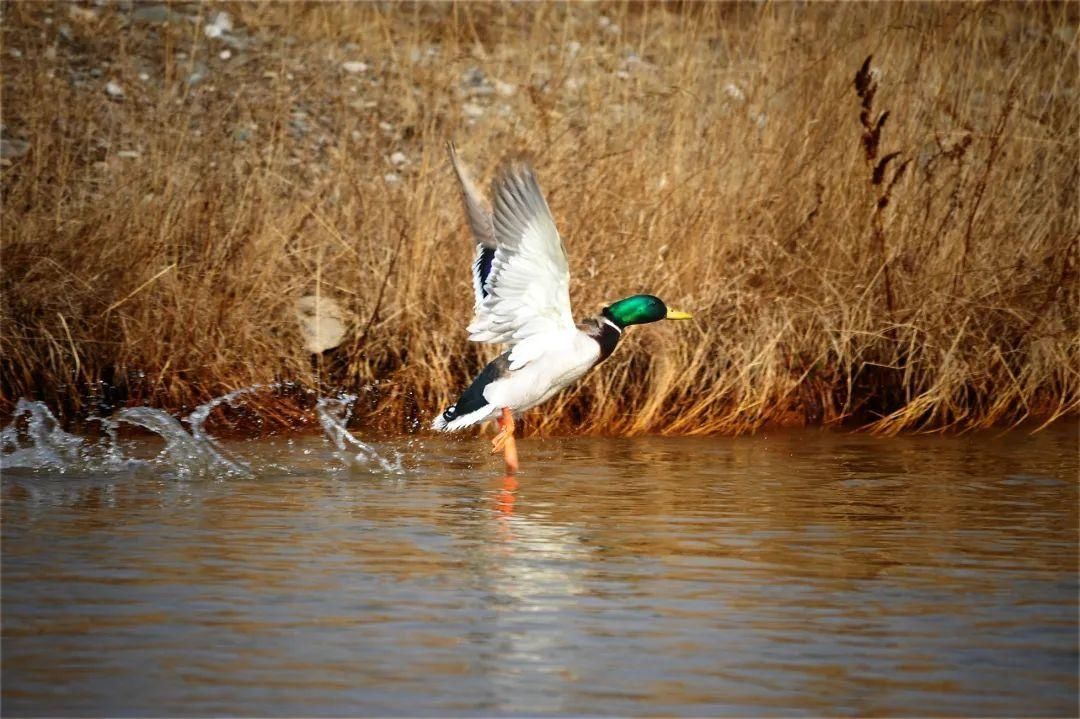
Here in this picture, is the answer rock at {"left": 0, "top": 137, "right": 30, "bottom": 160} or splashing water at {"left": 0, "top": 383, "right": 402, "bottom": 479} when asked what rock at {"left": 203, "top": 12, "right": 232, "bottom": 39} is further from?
splashing water at {"left": 0, "top": 383, "right": 402, "bottom": 479}

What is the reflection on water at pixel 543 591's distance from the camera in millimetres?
3635

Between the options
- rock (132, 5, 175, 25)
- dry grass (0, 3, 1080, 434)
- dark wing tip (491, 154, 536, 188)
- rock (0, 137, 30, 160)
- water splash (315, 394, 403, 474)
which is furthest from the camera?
rock (132, 5, 175, 25)

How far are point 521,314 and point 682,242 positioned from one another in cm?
147

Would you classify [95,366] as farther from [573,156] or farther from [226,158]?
[573,156]

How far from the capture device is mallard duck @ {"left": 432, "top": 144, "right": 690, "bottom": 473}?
22.6 ft

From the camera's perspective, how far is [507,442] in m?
6.94

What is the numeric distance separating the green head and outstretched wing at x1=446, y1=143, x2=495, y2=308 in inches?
22.1

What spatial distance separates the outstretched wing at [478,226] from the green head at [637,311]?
1.84 feet

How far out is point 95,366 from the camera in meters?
8.13

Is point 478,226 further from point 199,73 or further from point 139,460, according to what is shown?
point 199,73

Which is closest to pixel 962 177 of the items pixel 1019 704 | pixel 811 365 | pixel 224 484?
pixel 811 365

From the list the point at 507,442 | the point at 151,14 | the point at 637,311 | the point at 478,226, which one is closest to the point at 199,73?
the point at 151,14

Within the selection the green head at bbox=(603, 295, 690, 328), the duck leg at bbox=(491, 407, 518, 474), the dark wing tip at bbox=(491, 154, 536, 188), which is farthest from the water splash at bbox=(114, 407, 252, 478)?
the green head at bbox=(603, 295, 690, 328)

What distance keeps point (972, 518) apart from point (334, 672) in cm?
283
